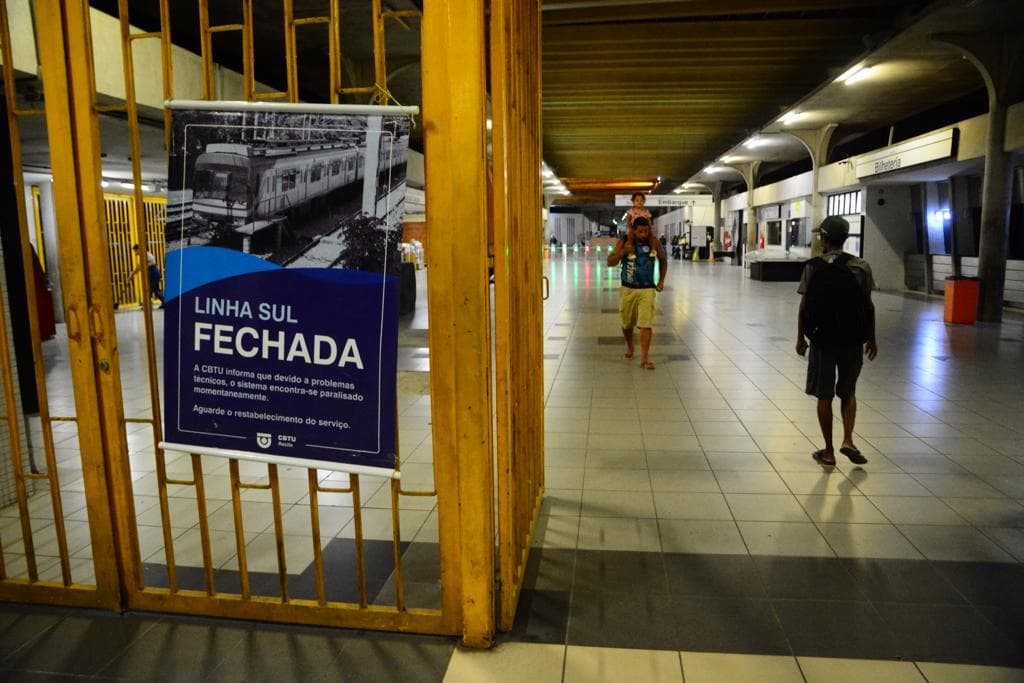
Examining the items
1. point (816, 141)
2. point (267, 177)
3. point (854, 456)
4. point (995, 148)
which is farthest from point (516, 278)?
point (816, 141)

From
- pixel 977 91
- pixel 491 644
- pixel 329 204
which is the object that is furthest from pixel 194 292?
pixel 977 91

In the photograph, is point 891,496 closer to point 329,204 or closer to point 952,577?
point 952,577

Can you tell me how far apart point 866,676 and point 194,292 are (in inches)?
104

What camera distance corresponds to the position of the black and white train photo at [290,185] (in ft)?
7.31

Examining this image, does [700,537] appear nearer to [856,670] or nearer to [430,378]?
[856,670]

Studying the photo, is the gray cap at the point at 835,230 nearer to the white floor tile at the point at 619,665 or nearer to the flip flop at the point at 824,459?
the flip flop at the point at 824,459

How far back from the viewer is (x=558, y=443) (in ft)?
16.0

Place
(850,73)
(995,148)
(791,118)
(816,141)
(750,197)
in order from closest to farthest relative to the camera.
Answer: (995,148) → (850,73) → (791,118) → (816,141) → (750,197)

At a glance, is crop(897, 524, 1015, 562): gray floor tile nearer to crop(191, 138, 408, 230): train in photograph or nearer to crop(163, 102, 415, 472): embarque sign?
crop(163, 102, 415, 472): embarque sign

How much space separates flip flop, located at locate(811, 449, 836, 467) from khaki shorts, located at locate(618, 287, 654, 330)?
9.84 feet

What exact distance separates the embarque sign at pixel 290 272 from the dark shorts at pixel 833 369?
3.03 metres

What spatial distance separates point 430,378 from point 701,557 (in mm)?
1600

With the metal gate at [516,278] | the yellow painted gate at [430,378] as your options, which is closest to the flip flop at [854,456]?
the metal gate at [516,278]

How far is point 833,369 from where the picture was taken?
421 cm
